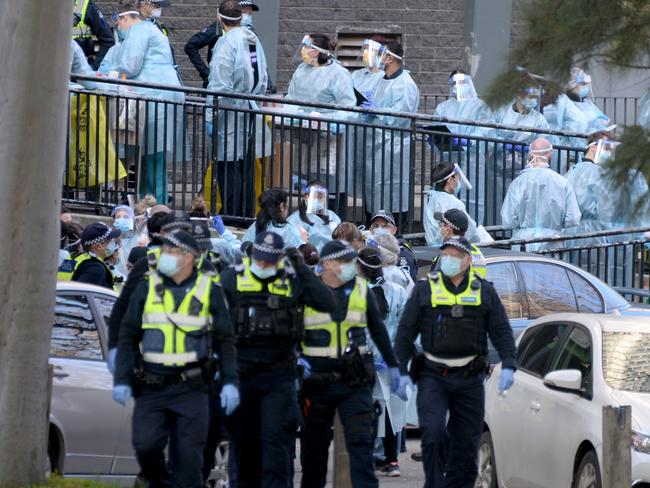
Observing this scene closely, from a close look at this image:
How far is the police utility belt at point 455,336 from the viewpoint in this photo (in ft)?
32.4

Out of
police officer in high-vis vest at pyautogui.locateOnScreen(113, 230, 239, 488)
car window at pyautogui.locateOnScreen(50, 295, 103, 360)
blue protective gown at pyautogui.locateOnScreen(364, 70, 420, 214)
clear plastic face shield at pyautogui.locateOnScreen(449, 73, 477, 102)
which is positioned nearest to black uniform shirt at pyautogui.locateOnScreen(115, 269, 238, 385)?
police officer in high-vis vest at pyautogui.locateOnScreen(113, 230, 239, 488)

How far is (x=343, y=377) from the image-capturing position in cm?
945

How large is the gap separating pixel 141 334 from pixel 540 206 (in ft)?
31.5

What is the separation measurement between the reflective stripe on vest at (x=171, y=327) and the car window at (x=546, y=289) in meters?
5.87

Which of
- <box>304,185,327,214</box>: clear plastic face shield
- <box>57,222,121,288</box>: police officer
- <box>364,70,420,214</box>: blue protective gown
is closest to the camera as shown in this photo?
<box>57,222,121,288</box>: police officer

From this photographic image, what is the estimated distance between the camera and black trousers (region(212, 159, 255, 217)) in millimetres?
16922

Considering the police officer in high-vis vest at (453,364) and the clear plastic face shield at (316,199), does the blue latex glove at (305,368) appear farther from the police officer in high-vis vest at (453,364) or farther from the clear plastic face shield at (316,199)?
the clear plastic face shield at (316,199)

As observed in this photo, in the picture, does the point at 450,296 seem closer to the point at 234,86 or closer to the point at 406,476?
the point at 406,476

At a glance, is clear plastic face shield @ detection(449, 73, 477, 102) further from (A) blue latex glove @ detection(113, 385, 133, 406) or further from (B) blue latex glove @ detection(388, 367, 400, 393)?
(A) blue latex glove @ detection(113, 385, 133, 406)

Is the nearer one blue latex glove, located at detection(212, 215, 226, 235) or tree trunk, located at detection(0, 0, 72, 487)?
tree trunk, located at detection(0, 0, 72, 487)

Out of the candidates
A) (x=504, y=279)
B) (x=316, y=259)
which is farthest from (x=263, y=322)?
(x=504, y=279)

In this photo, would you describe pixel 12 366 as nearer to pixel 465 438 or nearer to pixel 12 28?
pixel 12 28

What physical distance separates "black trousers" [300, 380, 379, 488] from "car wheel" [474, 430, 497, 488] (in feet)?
5.88

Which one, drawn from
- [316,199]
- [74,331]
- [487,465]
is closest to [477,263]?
[487,465]
